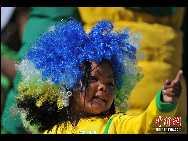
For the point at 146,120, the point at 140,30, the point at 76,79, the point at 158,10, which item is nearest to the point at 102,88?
the point at 76,79

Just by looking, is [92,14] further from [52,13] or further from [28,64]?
[28,64]

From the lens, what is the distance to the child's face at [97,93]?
138 centimetres

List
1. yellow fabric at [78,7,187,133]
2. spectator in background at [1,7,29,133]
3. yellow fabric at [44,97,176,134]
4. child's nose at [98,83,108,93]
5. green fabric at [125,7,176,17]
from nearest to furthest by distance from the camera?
yellow fabric at [44,97,176,134] < child's nose at [98,83,108,93] < yellow fabric at [78,7,187,133] < green fabric at [125,7,176,17] < spectator in background at [1,7,29,133]

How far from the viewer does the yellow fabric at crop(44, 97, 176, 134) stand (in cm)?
123

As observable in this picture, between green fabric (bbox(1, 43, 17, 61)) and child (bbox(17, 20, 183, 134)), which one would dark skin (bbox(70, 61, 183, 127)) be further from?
green fabric (bbox(1, 43, 17, 61))

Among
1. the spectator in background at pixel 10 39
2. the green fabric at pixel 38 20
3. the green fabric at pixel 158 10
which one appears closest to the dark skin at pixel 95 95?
the green fabric at pixel 38 20

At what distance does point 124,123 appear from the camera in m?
1.35

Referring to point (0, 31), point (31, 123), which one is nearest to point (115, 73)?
point (31, 123)

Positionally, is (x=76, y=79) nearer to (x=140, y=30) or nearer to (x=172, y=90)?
(x=172, y=90)

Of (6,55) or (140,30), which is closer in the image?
(140,30)

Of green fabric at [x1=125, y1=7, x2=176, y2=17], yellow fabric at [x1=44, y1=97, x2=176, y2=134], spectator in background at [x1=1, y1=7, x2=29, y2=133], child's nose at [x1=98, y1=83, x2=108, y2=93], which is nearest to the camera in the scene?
yellow fabric at [x1=44, y1=97, x2=176, y2=134]

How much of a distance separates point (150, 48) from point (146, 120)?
1.13 metres

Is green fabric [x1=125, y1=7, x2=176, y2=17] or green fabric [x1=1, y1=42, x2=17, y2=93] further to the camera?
green fabric [x1=1, y1=42, x2=17, y2=93]

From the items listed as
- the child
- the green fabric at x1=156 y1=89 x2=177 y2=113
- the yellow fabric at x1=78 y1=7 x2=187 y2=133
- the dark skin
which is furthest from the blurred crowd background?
the green fabric at x1=156 y1=89 x2=177 y2=113
